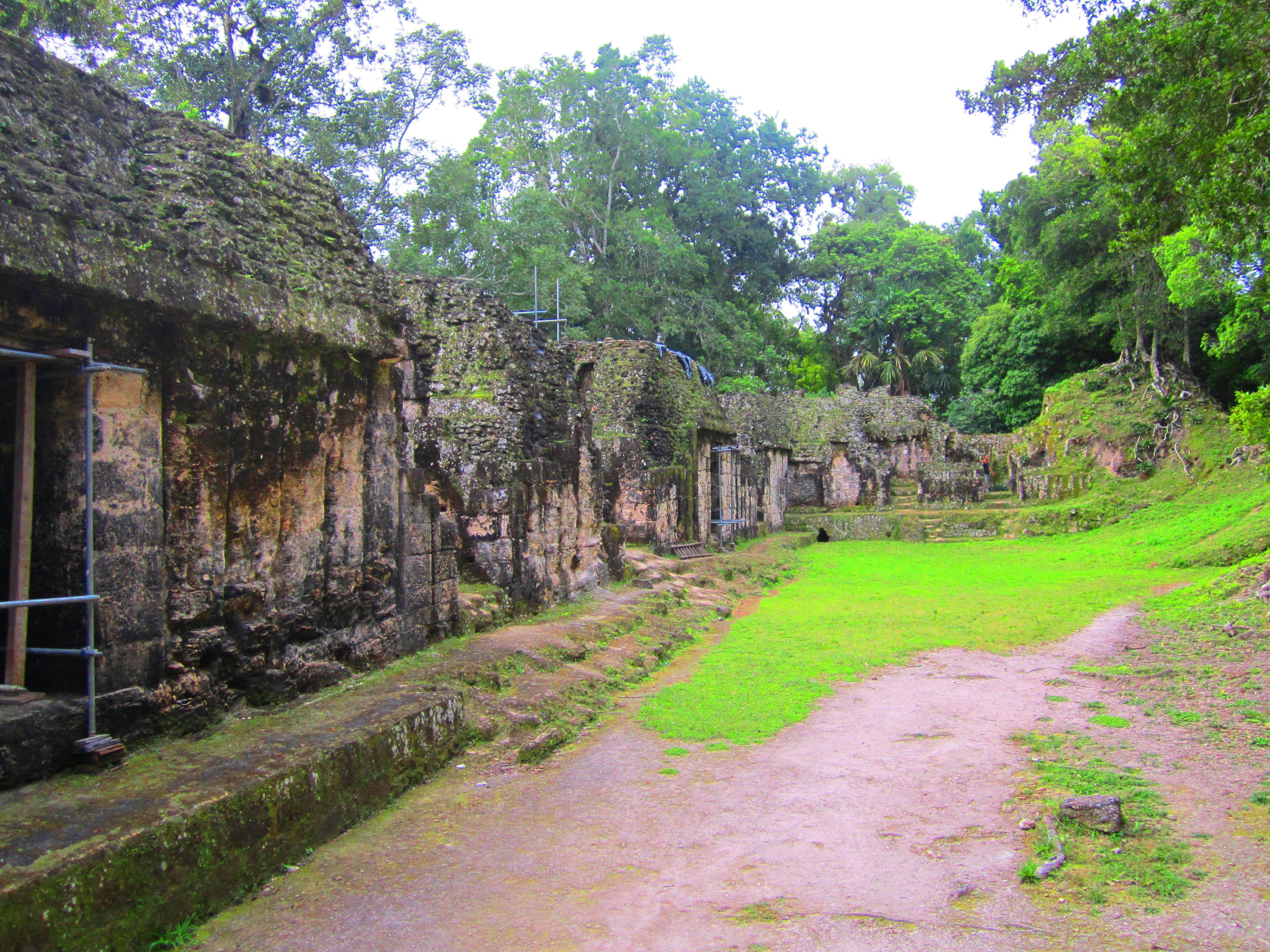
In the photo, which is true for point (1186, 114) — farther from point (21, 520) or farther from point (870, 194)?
point (870, 194)

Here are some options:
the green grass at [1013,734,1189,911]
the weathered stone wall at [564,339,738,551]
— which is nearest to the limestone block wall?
the weathered stone wall at [564,339,738,551]

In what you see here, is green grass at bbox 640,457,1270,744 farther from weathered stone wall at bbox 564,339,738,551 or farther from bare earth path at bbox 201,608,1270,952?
weathered stone wall at bbox 564,339,738,551

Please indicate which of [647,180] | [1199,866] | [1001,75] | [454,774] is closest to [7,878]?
[454,774]

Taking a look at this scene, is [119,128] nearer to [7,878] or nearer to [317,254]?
[317,254]

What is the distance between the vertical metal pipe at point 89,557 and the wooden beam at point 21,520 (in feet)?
0.67

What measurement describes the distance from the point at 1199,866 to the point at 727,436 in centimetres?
1756

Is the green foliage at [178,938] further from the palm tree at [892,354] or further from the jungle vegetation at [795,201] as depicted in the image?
the palm tree at [892,354]

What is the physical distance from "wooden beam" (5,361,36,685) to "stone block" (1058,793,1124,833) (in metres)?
4.69

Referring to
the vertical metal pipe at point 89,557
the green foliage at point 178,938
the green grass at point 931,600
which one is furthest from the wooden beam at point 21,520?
the green grass at point 931,600

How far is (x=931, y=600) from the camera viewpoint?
12.4 m

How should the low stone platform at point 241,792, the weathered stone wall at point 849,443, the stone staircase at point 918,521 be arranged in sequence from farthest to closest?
1. the weathered stone wall at point 849,443
2. the stone staircase at point 918,521
3. the low stone platform at point 241,792

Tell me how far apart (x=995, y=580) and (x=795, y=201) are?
31362 millimetres

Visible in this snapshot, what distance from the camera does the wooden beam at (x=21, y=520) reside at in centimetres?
366

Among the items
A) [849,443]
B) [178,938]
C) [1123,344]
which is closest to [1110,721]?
[178,938]
